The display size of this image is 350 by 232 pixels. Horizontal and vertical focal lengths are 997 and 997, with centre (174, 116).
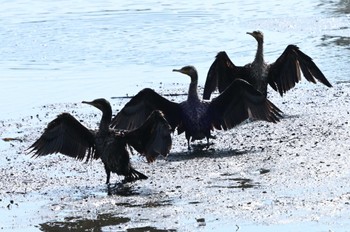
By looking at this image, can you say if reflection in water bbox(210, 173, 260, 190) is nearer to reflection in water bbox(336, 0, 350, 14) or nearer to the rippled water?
the rippled water

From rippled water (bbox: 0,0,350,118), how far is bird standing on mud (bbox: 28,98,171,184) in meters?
3.49

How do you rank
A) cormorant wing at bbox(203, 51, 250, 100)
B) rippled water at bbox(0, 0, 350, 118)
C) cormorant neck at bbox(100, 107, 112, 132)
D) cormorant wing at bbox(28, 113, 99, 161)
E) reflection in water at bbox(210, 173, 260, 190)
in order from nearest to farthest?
reflection in water at bbox(210, 173, 260, 190)
cormorant neck at bbox(100, 107, 112, 132)
cormorant wing at bbox(28, 113, 99, 161)
cormorant wing at bbox(203, 51, 250, 100)
rippled water at bbox(0, 0, 350, 118)

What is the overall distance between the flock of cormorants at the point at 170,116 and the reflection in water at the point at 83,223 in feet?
4.48

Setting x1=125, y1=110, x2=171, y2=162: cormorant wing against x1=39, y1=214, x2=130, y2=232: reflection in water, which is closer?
x1=39, y1=214, x2=130, y2=232: reflection in water

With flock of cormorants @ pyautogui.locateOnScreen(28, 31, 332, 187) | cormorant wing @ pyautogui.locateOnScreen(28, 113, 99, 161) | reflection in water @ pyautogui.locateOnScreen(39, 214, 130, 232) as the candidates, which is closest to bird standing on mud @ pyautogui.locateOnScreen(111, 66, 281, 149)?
flock of cormorants @ pyautogui.locateOnScreen(28, 31, 332, 187)

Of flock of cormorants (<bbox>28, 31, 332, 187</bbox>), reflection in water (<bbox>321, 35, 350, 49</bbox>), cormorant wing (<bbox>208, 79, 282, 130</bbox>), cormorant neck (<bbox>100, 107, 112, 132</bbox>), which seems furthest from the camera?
reflection in water (<bbox>321, 35, 350, 49</bbox>)

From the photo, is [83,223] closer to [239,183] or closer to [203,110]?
[239,183]

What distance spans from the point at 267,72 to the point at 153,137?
4.25 m

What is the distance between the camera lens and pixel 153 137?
10.3 meters

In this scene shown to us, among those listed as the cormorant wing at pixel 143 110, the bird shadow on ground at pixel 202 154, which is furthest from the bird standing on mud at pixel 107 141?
the cormorant wing at pixel 143 110

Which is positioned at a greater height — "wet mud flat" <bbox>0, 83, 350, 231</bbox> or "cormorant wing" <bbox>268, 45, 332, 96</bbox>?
"cormorant wing" <bbox>268, 45, 332, 96</bbox>

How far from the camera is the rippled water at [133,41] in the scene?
632 inches

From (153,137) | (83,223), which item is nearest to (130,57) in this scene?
(153,137)

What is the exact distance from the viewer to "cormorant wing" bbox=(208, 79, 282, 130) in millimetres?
12148
